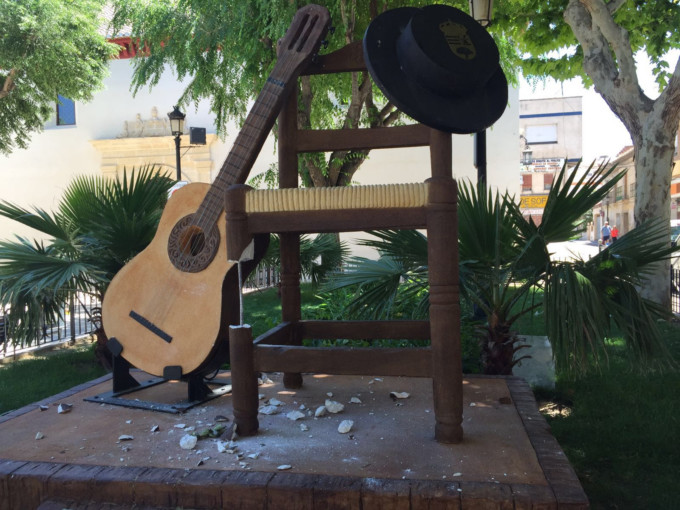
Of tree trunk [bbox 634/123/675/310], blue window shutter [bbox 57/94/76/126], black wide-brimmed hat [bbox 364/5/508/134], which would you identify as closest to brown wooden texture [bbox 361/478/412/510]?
black wide-brimmed hat [bbox 364/5/508/134]

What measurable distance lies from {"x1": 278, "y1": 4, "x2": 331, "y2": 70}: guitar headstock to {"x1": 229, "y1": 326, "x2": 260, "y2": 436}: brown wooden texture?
1.38 meters

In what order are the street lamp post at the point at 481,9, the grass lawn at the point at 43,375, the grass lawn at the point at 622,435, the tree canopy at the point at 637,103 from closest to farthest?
the grass lawn at the point at 622,435, the grass lawn at the point at 43,375, the street lamp post at the point at 481,9, the tree canopy at the point at 637,103

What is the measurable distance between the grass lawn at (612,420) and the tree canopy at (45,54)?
8.01m

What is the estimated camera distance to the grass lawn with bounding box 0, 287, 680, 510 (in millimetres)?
2934

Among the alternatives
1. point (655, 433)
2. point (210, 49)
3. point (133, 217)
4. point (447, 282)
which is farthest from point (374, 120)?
point (447, 282)

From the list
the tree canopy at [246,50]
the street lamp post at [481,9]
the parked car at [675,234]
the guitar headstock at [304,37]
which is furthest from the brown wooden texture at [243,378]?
the tree canopy at [246,50]

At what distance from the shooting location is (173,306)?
2936mm

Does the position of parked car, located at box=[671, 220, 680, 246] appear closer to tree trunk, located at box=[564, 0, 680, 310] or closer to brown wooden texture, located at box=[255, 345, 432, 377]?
tree trunk, located at box=[564, 0, 680, 310]

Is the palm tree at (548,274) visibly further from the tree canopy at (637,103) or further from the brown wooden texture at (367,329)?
the tree canopy at (637,103)

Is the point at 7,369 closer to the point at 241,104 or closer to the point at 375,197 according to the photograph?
the point at 375,197

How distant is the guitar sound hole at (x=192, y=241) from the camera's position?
3044mm

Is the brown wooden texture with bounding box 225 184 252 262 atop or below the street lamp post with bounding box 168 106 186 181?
below

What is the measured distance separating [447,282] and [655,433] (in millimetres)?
2254

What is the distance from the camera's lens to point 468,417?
271 centimetres
